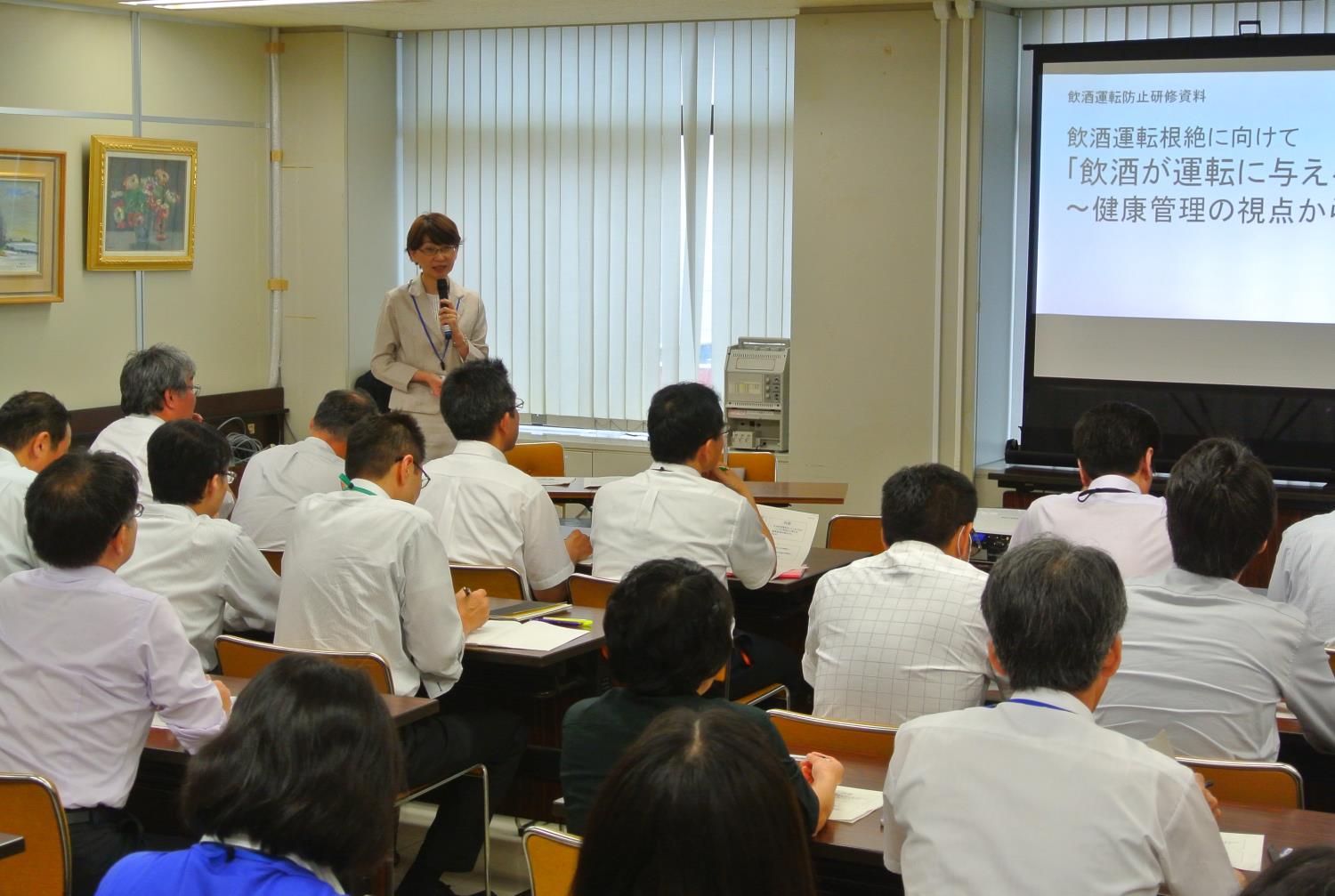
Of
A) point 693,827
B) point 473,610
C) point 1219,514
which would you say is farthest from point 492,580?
point 693,827

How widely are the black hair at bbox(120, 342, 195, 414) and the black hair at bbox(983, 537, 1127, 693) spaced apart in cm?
388

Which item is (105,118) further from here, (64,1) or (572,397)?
(572,397)

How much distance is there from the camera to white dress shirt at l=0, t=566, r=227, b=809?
275cm

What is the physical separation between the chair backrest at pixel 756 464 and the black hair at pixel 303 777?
5055mm

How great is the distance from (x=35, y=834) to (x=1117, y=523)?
2.79 m

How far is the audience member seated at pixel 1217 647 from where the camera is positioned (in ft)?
9.06

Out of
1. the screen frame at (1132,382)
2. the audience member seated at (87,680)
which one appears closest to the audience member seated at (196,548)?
the audience member seated at (87,680)

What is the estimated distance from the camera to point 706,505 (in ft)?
14.0

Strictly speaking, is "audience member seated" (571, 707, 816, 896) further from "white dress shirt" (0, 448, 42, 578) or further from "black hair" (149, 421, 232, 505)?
"white dress shirt" (0, 448, 42, 578)

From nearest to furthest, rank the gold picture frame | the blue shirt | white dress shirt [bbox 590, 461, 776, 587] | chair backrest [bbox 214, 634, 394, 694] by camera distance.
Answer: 1. the blue shirt
2. chair backrest [bbox 214, 634, 394, 694]
3. white dress shirt [bbox 590, 461, 776, 587]
4. the gold picture frame

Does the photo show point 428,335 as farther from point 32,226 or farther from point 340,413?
point 32,226

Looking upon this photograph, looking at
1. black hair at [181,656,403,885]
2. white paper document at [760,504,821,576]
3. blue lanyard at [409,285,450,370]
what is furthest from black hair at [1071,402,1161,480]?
blue lanyard at [409,285,450,370]

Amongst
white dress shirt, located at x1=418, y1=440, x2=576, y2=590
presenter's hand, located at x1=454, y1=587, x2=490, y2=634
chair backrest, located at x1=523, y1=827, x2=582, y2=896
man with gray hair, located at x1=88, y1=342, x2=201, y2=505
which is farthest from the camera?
man with gray hair, located at x1=88, y1=342, x2=201, y2=505

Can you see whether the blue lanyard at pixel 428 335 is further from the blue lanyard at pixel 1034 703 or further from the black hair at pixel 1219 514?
the blue lanyard at pixel 1034 703
